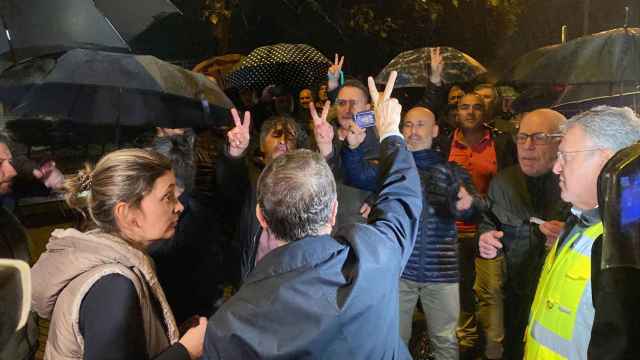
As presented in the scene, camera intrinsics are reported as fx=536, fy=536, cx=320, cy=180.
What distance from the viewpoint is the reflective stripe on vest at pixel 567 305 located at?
1.89 meters

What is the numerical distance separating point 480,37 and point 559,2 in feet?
5.34

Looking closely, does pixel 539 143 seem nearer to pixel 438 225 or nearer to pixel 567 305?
pixel 438 225

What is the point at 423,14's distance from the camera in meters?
9.64

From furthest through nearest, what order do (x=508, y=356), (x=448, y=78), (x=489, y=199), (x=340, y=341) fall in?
(x=448, y=78) < (x=508, y=356) < (x=489, y=199) < (x=340, y=341)

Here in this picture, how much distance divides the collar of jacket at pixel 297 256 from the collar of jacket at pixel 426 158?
7.01ft

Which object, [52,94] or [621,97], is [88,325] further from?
[621,97]

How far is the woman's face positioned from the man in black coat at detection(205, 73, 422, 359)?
513 millimetres

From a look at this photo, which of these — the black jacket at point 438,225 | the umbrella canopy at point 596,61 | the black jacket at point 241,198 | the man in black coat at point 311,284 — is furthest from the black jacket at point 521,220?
the man in black coat at point 311,284

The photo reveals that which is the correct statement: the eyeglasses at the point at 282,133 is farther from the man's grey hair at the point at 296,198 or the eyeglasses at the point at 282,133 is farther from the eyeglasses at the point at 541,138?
the man's grey hair at the point at 296,198

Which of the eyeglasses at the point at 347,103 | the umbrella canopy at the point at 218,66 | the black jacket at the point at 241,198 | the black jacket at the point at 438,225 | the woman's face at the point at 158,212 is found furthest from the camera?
the umbrella canopy at the point at 218,66

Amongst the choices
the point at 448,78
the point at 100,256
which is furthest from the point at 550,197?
the point at 100,256

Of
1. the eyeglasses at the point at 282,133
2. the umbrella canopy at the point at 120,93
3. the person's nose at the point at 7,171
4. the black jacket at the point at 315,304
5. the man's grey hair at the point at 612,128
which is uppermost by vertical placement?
the umbrella canopy at the point at 120,93

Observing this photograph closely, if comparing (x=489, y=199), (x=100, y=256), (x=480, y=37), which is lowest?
(x=489, y=199)

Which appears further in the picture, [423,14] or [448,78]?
[423,14]
